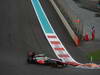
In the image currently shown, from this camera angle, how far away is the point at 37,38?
113 ft

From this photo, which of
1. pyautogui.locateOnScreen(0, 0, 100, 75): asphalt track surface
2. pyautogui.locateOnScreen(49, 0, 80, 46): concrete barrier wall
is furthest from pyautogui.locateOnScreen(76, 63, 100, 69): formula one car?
pyautogui.locateOnScreen(49, 0, 80, 46): concrete barrier wall

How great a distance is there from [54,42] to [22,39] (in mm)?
2867

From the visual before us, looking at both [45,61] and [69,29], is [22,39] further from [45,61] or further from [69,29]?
[45,61]

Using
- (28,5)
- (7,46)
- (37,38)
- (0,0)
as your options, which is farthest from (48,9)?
(7,46)

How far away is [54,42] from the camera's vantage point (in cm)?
3378

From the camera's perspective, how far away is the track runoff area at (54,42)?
2883 cm

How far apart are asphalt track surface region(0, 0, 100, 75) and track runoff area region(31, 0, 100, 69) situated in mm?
462

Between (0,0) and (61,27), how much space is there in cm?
1332

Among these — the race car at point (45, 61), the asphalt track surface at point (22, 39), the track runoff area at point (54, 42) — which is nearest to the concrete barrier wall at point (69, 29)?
the asphalt track surface at point (22, 39)

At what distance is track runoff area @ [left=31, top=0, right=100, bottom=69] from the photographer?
2883cm

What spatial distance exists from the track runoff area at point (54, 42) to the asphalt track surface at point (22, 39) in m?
0.46

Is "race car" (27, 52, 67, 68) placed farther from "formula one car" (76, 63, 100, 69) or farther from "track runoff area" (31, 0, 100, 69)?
"formula one car" (76, 63, 100, 69)

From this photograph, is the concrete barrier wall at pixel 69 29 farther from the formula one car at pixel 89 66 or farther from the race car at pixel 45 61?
the race car at pixel 45 61

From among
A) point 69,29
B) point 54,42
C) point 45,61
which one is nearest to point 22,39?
point 54,42
